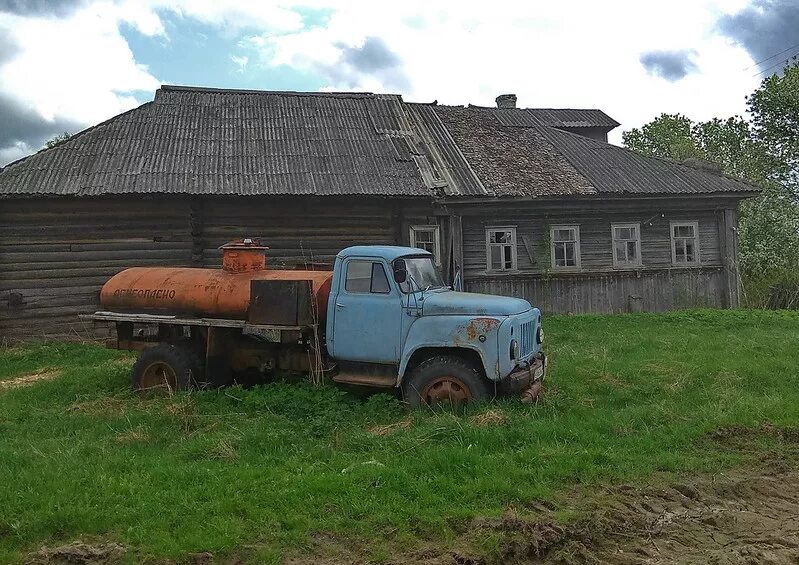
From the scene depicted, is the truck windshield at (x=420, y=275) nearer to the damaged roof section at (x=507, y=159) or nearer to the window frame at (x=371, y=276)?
the window frame at (x=371, y=276)

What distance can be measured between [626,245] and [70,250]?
13.1 m

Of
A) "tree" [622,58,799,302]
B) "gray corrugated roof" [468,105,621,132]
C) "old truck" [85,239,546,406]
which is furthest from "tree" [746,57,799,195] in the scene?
"old truck" [85,239,546,406]

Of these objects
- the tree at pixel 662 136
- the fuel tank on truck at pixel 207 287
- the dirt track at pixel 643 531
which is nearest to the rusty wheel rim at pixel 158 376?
the fuel tank on truck at pixel 207 287

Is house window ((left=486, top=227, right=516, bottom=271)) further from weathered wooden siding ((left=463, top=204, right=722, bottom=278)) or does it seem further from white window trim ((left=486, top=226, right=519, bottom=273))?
weathered wooden siding ((left=463, top=204, right=722, bottom=278))

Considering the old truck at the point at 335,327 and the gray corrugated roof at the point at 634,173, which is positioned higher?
the gray corrugated roof at the point at 634,173

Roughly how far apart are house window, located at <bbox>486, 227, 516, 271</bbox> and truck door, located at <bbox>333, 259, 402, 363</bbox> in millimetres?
9115

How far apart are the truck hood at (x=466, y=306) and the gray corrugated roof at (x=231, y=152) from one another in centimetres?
769

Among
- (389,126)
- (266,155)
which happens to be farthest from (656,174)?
(266,155)

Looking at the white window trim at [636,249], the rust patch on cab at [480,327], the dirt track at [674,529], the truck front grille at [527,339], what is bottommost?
the dirt track at [674,529]

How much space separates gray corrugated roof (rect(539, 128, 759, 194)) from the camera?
16.2 metres

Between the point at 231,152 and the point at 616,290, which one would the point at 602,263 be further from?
the point at 231,152

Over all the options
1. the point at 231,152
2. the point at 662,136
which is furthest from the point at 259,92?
the point at 662,136

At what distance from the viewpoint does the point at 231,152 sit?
15125 millimetres

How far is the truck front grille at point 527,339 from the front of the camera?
685 centimetres
